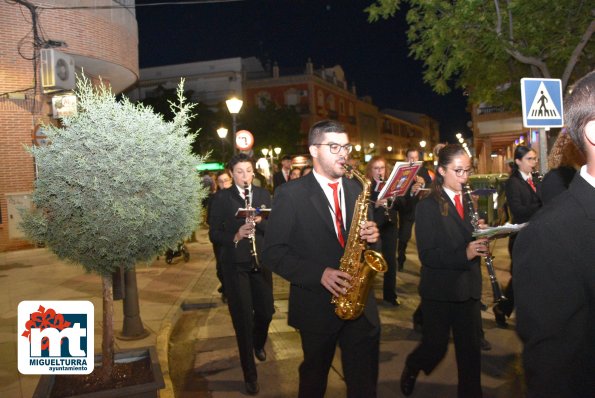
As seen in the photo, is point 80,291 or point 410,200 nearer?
point 80,291

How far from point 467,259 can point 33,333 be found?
304 centimetres

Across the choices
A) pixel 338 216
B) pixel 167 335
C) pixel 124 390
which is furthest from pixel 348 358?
pixel 167 335

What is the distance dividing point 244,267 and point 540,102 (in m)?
5.20

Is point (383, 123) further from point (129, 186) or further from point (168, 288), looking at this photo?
point (129, 186)

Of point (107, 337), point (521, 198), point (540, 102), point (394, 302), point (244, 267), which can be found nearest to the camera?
point (107, 337)

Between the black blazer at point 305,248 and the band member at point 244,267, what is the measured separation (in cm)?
127

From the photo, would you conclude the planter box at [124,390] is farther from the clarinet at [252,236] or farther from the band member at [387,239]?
the band member at [387,239]

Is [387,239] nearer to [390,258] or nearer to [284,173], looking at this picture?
[390,258]

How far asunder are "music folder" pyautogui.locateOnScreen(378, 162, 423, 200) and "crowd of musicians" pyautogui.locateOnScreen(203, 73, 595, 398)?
0.78 m

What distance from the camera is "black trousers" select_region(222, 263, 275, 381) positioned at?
14.9 ft

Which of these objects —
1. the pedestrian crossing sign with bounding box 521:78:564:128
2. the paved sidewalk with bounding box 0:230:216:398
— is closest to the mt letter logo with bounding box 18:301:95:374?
the paved sidewalk with bounding box 0:230:216:398

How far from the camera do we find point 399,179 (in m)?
4.95

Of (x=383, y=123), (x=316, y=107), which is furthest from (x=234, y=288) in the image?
(x=383, y=123)

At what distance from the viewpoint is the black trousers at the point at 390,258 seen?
7361mm
